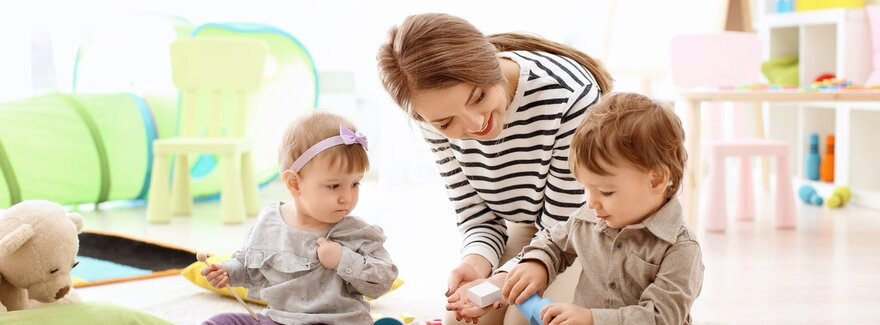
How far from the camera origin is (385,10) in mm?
4129

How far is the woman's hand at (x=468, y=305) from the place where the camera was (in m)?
1.43

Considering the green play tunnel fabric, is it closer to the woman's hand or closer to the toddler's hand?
the toddler's hand

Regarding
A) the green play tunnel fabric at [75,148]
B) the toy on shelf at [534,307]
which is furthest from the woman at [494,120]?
the green play tunnel fabric at [75,148]

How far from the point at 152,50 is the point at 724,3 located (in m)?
2.19

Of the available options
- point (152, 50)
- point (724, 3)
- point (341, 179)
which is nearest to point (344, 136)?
point (341, 179)

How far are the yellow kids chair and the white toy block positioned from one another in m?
2.03

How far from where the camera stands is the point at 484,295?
1.41m

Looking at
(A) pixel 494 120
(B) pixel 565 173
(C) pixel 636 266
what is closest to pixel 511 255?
(B) pixel 565 173

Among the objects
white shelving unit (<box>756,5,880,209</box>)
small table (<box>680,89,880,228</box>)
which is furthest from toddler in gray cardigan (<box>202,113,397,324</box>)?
white shelving unit (<box>756,5,880,209</box>)

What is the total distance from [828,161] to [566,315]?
294cm

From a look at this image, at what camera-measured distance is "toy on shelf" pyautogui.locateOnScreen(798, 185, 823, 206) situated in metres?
3.65

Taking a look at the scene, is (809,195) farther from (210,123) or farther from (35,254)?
(35,254)

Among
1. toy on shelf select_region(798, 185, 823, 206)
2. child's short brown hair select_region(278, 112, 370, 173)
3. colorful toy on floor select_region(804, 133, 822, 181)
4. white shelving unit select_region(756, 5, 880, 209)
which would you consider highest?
child's short brown hair select_region(278, 112, 370, 173)

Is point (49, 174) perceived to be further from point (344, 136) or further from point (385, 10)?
point (344, 136)
